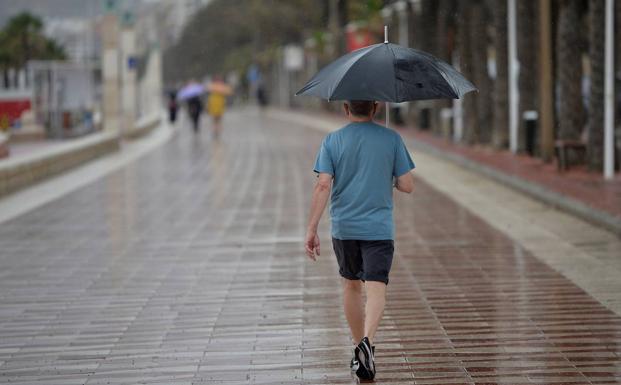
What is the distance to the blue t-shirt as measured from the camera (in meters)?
6.67

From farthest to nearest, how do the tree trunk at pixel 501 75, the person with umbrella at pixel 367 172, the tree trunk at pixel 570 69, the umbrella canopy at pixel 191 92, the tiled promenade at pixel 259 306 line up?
the umbrella canopy at pixel 191 92
the tree trunk at pixel 501 75
the tree trunk at pixel 570 69
the tiled promenade at pixel 259 306
the person with umbrella at pixel 367 172

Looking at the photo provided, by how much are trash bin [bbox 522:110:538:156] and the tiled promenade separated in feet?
28.4

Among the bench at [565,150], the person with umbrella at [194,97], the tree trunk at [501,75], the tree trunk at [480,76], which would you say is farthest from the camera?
the person with umbrella at [194,97]

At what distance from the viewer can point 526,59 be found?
24172 mm

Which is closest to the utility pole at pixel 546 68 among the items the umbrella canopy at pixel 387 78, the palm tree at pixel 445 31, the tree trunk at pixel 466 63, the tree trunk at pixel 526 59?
the tree trunk at pixel 526 59

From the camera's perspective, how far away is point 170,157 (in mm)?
28422

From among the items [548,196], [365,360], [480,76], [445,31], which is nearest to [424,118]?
[445,31]

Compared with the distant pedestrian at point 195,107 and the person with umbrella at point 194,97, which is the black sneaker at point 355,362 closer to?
the person with umbrella at point 194,97

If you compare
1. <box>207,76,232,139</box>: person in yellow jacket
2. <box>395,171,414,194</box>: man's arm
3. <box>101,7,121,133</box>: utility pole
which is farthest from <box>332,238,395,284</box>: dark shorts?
<box>207,76,232,139</box>: person in yellow jacket

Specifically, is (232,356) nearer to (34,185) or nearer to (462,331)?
(462,331)

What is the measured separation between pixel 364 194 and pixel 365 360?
81 cm

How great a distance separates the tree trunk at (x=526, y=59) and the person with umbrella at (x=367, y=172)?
1765 centimetres

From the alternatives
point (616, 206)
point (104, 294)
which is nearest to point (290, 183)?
point (616, 206)

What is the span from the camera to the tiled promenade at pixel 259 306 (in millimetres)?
7082
